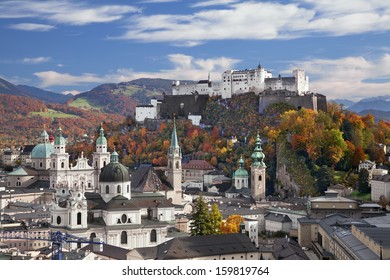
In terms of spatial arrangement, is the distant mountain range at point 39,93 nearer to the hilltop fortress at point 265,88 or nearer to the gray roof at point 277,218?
the gray roof at point 277,218

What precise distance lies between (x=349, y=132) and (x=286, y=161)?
2.15 m

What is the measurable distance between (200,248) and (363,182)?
33.2 feet

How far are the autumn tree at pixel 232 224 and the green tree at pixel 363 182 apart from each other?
458 cm

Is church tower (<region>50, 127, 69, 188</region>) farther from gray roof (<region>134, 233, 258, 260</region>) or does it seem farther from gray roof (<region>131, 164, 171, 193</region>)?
gray roof (<region>134, 233, 258, 260</region>)

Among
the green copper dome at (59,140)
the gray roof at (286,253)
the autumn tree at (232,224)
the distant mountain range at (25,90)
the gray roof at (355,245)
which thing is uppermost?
the distant mountain range at (25,90)

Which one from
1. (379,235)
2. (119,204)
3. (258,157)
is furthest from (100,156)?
(379,235)

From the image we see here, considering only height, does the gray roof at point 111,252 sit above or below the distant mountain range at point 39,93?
below

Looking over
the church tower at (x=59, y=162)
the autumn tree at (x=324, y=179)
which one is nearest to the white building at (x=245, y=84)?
the autumn tree at (x=324, y=179)

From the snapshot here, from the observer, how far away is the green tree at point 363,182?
20.5m

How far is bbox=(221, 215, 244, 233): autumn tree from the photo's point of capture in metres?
15.3

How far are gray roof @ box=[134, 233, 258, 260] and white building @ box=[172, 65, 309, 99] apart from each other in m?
16.7

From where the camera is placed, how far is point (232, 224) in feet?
52.5

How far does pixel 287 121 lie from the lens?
25703 mm
